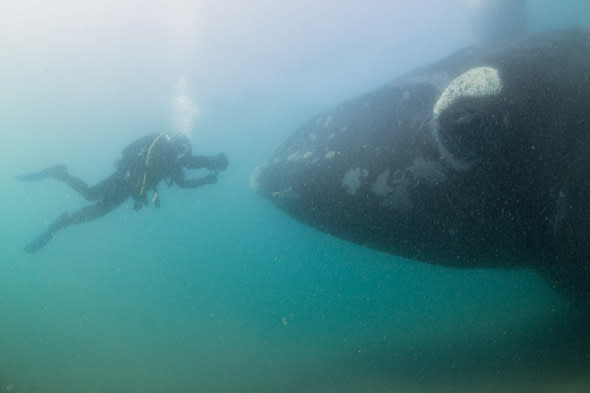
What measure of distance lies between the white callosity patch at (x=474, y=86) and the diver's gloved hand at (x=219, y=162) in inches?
202

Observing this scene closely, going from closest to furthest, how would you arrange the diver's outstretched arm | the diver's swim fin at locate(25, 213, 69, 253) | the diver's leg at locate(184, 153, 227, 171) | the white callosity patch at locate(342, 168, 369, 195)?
the white callosity patch at locate(342, 168, 369, 195), the diver's leg at locate(184, 153, 227, 171), the diver's outstretched arm, the diver's swim fin at locate(25, 213, 69, 253)

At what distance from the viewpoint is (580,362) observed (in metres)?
4.96

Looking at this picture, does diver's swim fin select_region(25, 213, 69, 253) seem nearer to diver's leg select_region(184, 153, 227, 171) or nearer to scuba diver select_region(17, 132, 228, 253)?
scuba diver select_region(17, 132, 228, 253)

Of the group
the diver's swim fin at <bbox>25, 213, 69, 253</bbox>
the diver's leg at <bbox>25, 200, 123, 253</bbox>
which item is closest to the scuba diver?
the diver's leg at <bbox>25, 200, 123, 253</bbox>

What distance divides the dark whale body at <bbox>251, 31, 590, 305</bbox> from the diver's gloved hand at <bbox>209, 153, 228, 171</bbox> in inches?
125

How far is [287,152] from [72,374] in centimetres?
1146

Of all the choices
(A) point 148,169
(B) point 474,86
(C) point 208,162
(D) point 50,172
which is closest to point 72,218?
(D) point 50,172

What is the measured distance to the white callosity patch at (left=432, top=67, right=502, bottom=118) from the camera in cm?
315

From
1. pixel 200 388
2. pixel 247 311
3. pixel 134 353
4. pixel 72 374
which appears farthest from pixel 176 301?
pixel 200 388

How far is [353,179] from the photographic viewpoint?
4.31 meters

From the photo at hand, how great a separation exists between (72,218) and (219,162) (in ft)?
14.2

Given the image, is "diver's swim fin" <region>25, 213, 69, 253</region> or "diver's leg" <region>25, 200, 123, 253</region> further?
"diver's swim fin" <region>25, 213, 69, 253</region>

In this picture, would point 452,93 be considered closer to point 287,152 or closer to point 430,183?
point 430,183

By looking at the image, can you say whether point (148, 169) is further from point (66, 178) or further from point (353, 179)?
point (353, 179)
